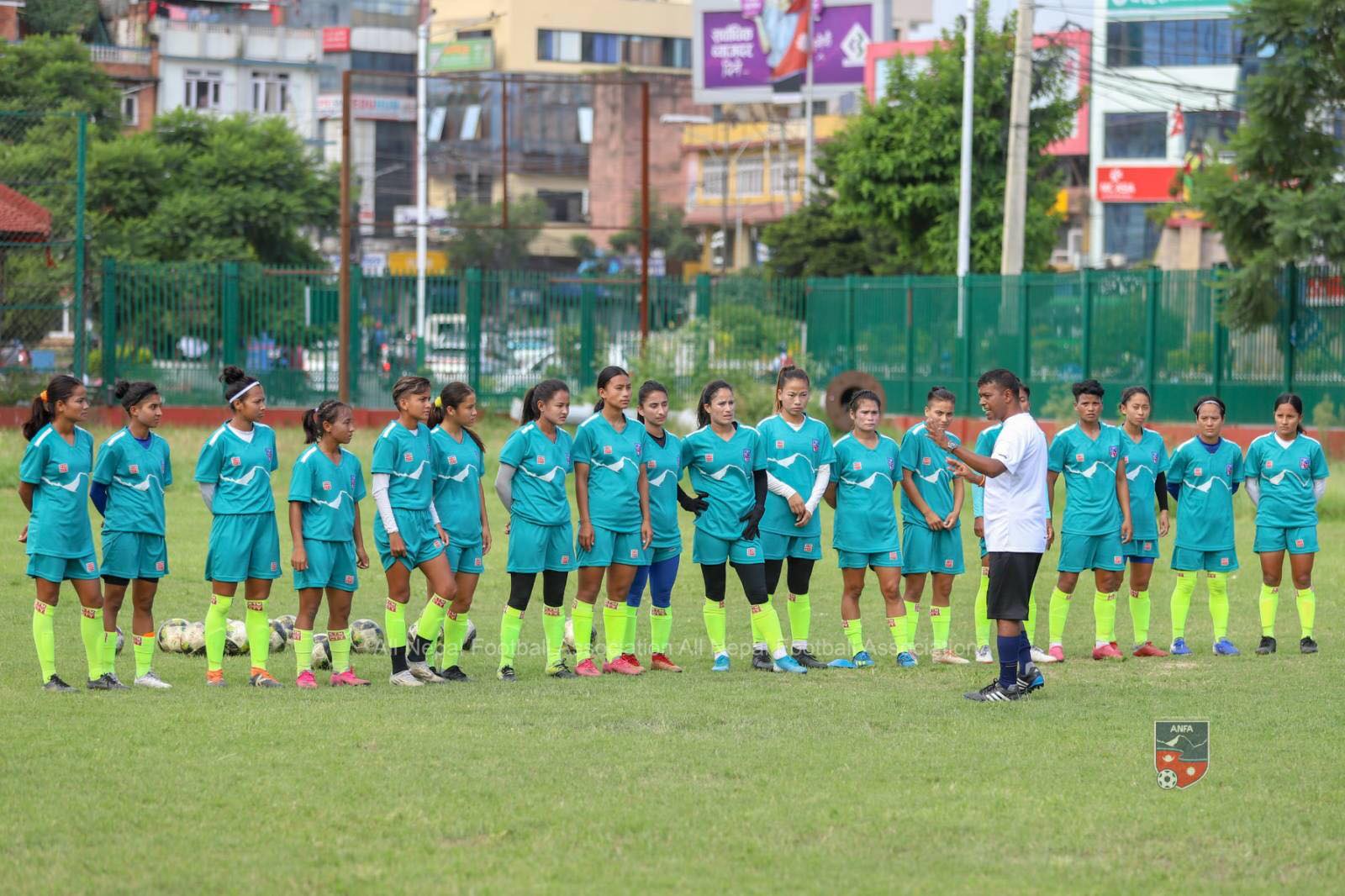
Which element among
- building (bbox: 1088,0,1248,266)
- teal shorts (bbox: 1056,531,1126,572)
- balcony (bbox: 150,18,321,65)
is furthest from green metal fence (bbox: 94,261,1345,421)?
balcony (bbox: 150,18,321,65)

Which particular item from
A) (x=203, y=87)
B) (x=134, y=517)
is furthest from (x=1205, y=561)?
(x=203, y=87)

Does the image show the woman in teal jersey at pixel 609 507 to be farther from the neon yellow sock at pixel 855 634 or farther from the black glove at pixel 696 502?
the neon yellow sock at pixel 855 634

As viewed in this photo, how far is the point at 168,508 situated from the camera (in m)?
20.6

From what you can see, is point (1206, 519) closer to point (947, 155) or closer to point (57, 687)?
point (57, 687)

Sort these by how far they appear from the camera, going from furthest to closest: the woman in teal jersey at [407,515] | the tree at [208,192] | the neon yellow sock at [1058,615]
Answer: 1. the tree at [208,192]
2. the neon yellow sock at [1058,615]
3. the woman in teal jersey at [407,515]

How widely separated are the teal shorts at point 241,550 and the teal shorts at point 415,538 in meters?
0.66

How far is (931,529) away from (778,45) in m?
44.1

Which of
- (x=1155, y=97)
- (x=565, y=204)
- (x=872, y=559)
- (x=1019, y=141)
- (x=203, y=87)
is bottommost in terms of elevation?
(x=872, y=559)

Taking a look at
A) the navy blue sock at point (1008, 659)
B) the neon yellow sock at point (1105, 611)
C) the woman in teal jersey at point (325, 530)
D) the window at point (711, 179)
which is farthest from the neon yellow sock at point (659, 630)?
the window at point (711, 179)

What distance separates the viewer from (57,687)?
9.99 m

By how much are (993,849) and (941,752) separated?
66.1 inches

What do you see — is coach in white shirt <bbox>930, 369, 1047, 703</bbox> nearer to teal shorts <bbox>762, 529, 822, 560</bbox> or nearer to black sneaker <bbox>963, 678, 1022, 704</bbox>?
black sneaker <bbox>963, 678, 1022, 704</bbox>

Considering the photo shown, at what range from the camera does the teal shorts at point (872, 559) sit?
445 inches

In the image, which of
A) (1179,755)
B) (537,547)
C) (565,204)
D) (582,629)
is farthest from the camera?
(565,204)
